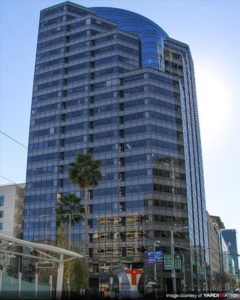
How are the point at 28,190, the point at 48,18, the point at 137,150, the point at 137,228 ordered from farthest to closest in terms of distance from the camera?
the point at 48,18, the point at 28,190, the point at 137,150, the point at 137,228

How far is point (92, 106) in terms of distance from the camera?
122 meters

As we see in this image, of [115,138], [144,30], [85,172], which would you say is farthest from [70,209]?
[144,30]

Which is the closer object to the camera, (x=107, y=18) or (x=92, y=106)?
(x=92, y=106)

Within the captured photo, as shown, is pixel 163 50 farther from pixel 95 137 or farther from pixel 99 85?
pixel 95 137

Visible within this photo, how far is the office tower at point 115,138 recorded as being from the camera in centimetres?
10750

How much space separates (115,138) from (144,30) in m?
43.6

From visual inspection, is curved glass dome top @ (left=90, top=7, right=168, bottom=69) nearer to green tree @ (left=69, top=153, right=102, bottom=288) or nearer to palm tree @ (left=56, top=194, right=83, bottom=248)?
palm tree @ (left=56, top=194, right=83, bottom=248)

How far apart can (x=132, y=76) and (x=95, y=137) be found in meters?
19.8

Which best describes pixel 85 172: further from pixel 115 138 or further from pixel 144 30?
pixel 144 30

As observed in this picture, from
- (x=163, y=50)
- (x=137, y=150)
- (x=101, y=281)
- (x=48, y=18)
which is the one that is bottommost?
(x=101, y=281)

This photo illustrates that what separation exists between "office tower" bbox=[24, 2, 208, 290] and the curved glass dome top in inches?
18.6

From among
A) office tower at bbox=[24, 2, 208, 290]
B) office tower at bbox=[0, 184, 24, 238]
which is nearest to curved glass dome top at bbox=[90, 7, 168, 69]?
office tower at bbox=[24, 2, 208, 290]

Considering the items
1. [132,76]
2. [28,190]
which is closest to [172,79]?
[132,76]

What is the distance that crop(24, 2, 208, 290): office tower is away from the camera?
108m
